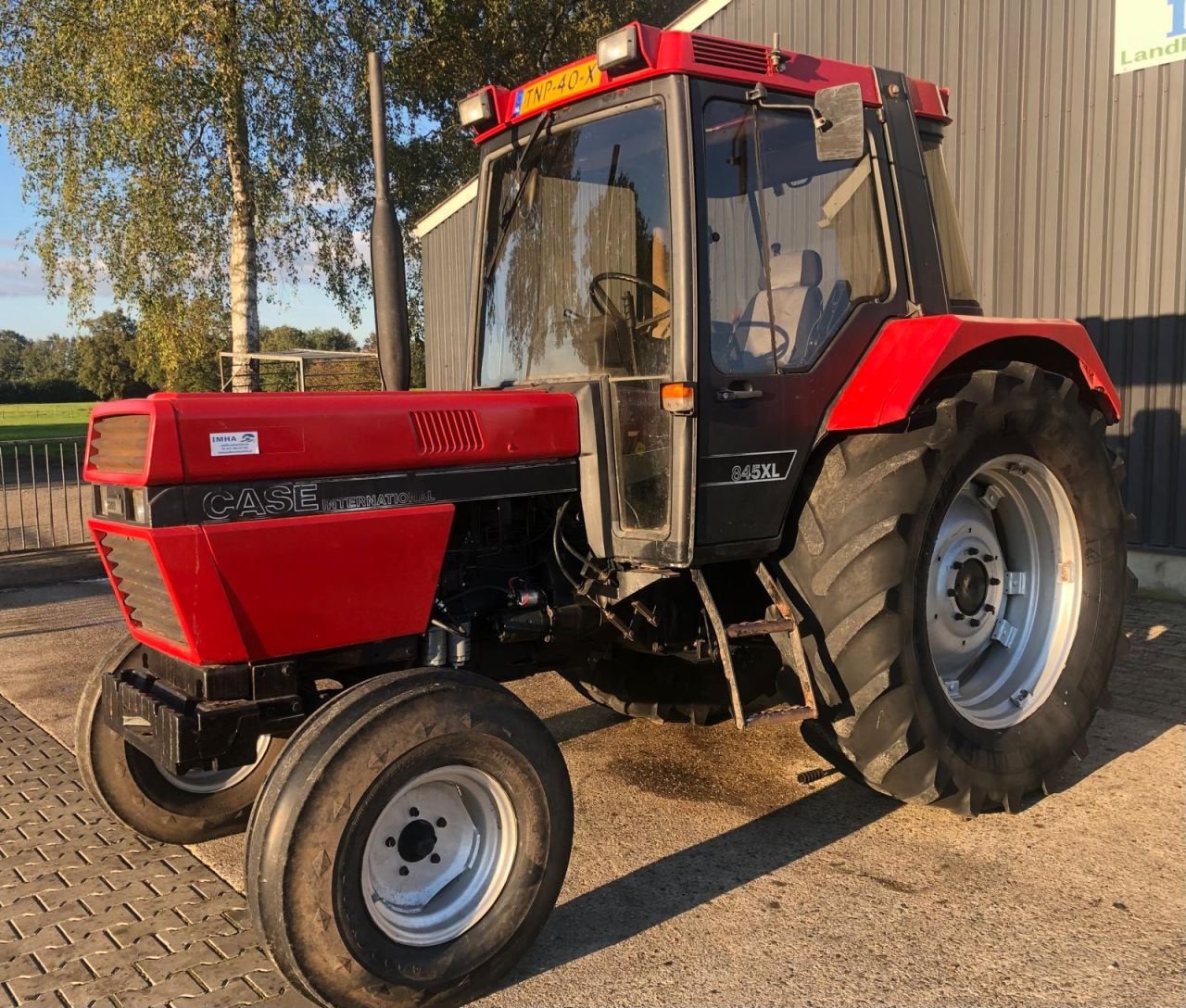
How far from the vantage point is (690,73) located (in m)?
3.16

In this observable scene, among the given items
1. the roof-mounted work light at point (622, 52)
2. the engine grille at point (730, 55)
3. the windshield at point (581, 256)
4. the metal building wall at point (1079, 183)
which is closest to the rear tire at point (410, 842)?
the windshield at point (581, 256)

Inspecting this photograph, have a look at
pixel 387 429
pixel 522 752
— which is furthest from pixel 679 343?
pixel 522 752

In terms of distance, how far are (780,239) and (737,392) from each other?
586mm

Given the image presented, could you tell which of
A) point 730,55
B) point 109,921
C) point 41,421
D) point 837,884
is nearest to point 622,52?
point 730,55

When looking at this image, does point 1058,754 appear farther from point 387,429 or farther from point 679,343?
point 387,429

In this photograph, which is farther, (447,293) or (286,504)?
(447,293)

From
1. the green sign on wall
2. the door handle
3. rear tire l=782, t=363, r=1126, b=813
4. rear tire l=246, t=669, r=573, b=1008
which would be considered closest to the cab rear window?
rear tire l=782, t=363, r=1126, b=813

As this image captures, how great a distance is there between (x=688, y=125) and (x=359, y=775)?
2127mm

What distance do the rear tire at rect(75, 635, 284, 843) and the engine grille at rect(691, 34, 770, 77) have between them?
2672 mm

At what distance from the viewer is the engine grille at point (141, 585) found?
2811 millimetres

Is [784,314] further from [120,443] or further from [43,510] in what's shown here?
[43,510]

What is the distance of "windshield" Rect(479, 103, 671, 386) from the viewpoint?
3.29 m

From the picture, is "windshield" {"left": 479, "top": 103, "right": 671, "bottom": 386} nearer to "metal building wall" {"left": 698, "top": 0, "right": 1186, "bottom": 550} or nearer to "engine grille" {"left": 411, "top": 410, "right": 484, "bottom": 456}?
"engine grille" {"left": 411, "top": 410, "right": 484, "bottom": 456}

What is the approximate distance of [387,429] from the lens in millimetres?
2967
